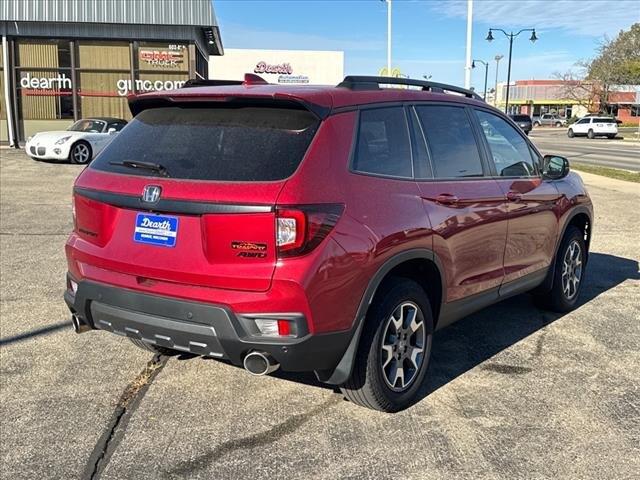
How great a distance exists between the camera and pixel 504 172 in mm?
4668

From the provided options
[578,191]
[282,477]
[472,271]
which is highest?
[578,191]

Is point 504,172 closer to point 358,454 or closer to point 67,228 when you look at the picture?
point 358,454

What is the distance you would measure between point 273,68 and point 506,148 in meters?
52.9

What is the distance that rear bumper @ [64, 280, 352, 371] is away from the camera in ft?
10.1

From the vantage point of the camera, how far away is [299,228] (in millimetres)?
2988

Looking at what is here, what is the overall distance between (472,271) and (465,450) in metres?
1.27

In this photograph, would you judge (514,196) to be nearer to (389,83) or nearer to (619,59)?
(389,83)

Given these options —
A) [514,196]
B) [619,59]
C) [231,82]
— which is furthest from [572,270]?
[619,59]

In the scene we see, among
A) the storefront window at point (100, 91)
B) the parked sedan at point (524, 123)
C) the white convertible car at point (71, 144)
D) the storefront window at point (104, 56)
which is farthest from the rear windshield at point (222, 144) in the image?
the parked sedan at point (524, 123)

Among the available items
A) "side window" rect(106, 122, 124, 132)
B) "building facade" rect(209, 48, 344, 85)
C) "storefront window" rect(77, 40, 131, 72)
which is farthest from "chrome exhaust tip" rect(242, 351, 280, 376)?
"building facade" rect(209, 48, 344, 85)

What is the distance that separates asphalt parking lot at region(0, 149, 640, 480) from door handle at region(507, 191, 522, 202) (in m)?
1.07

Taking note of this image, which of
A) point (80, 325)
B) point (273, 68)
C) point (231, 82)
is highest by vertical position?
point (273, 68)

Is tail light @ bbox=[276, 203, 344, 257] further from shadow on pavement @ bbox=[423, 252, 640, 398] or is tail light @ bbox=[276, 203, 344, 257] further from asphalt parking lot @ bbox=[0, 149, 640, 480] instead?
shadow on pavement @ bbox=[423, 252, 640, 398]

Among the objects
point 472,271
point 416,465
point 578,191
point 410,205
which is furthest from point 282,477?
point 578,191
